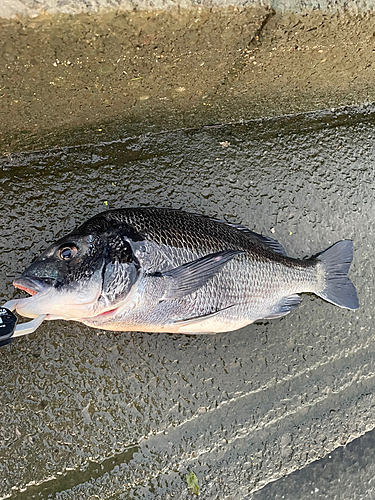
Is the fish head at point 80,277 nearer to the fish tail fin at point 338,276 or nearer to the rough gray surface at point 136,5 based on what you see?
the rough gray surface at point 136,5

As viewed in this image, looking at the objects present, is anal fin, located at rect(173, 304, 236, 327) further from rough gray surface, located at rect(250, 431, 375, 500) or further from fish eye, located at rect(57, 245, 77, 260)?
rough gray surface, located at rect(250, 431, 375, 500)

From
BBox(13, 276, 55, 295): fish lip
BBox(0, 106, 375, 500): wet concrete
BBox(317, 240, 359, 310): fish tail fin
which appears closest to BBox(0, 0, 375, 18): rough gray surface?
BBox(0, 106, 375, 500): wet concrete

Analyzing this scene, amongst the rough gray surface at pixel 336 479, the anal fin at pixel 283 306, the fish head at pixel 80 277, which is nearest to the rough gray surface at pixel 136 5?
the fish head at pixel 80 277

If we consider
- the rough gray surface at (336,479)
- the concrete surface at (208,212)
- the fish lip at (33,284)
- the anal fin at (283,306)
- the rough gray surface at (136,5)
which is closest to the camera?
the rough gray surface at (136,5)

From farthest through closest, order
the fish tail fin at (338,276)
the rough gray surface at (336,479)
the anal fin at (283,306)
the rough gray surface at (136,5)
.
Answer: the rough gray surface at (336,479) < the fish tail fin at (338,276) < the anal fin at (283,306) < the rough gray surface at (136,5)

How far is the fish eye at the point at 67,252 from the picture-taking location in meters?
1.59

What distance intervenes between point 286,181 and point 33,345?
1980mm

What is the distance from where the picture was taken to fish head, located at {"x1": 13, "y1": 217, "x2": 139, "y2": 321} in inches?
60.0

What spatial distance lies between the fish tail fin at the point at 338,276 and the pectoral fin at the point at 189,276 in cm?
94

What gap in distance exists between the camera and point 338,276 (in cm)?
226

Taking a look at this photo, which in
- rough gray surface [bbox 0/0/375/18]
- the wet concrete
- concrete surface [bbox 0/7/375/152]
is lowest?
the wet concrete

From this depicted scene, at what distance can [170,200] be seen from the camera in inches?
89.7

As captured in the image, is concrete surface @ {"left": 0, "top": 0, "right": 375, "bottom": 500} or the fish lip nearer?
the fish lip

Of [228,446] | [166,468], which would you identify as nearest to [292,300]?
[228,446]
